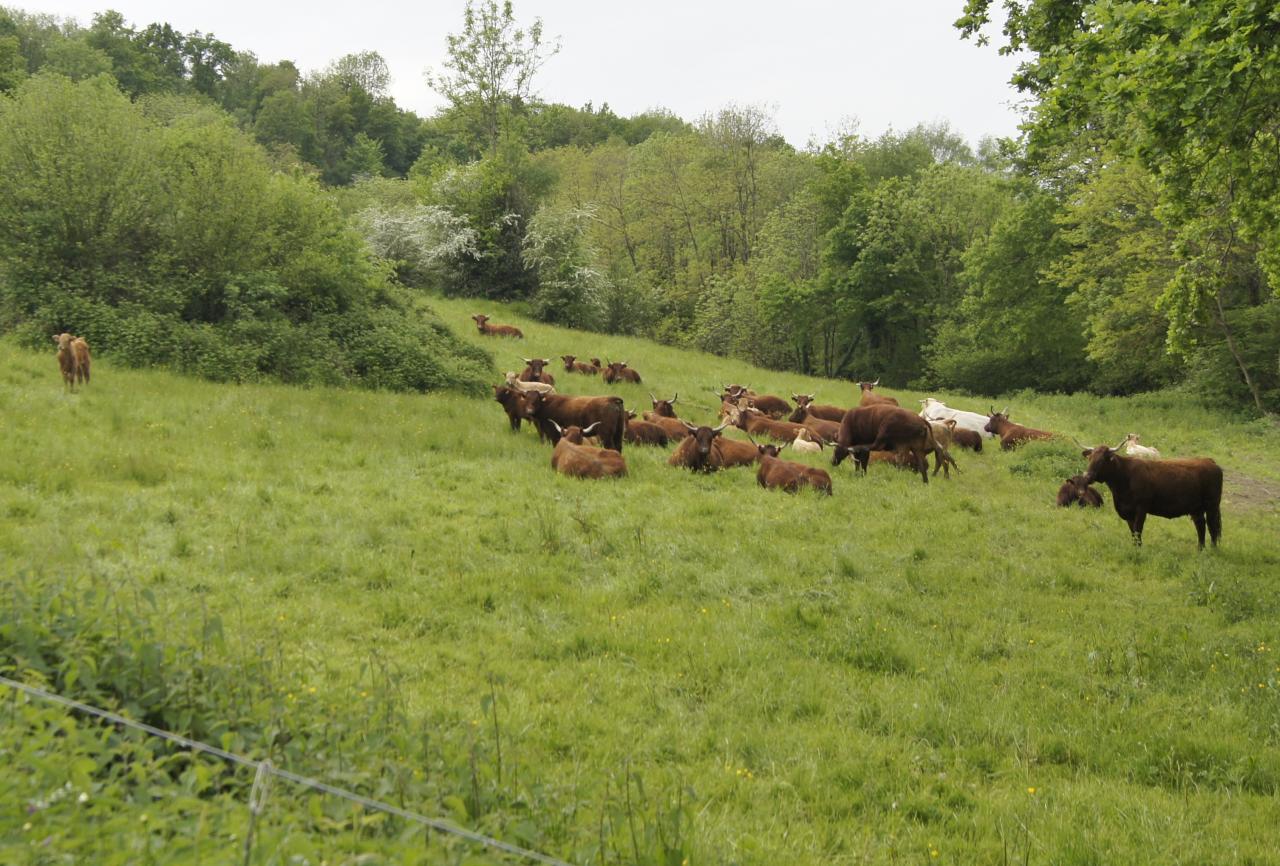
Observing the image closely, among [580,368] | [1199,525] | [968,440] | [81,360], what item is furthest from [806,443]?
[81,360]

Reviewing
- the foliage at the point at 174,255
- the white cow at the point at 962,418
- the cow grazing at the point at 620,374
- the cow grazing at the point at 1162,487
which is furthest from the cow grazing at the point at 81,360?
the white cow at the point at 962,418

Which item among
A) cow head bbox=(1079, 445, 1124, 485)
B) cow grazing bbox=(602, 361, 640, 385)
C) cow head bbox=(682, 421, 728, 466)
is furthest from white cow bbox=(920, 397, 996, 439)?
cow head bbox=(1079, 445, 1124, 485)

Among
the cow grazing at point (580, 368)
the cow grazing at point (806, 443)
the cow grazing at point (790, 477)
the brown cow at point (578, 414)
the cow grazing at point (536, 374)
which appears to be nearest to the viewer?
the cow grazing at point (790, 477)

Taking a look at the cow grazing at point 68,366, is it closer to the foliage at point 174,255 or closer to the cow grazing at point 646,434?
the foliage at point 174,255

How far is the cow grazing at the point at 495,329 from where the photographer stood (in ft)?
99.2

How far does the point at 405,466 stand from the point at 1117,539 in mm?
10834

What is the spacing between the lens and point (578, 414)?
16891 millimetres

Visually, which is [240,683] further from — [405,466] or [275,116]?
[275,116]

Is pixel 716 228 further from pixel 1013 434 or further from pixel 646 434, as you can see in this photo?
pixel 646 434

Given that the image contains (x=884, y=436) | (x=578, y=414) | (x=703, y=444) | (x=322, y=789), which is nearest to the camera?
(x=322, y=789)

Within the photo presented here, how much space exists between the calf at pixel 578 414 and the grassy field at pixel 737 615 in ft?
4.95

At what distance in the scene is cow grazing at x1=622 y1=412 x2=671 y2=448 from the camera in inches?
697

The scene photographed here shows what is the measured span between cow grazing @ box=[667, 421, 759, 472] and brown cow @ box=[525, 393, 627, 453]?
130 cm

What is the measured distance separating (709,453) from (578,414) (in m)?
2.97
